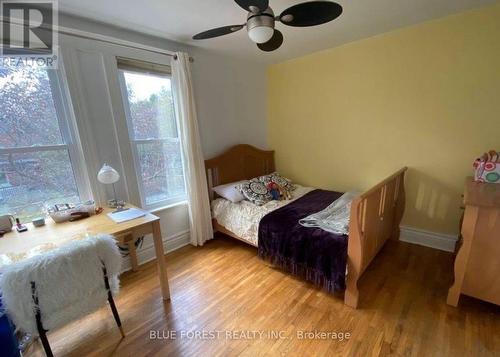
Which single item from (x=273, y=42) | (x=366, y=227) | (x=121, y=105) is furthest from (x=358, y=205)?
(x=121, y=105)

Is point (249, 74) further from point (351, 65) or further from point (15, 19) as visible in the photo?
point (15, 19)

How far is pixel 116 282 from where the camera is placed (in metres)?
1.43

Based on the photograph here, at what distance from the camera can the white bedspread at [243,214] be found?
2.31 m

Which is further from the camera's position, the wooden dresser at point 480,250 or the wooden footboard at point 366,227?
the wooden footboard at point 366,227

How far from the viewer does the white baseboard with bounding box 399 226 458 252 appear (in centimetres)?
234

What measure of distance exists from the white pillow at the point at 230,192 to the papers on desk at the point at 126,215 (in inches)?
41.4

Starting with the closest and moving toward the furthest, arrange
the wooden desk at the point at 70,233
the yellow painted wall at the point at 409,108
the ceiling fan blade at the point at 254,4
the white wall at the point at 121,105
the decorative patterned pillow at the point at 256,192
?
the ceiling fan blade at the point at 254,4 < the wooden desk at the point at 70,233 < the white wall at the point at 121,105 < the yellow painted wall at the point at 409,108 < the decorative patterned pillow at the point at 256,192

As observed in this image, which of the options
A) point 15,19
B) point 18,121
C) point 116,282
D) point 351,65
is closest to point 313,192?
point 351,65

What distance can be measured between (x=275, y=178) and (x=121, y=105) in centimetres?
191

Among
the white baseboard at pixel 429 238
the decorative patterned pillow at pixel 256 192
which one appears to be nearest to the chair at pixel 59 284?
the decorative patterned pillow at pixel 256 192

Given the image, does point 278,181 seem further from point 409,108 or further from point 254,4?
point 254,4

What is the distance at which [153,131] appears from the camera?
241 centimetres

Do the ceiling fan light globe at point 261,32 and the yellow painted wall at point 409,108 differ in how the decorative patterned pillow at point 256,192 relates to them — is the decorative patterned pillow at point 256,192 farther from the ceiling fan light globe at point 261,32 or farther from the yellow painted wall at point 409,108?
the ceiling fan light globe at point 261,32

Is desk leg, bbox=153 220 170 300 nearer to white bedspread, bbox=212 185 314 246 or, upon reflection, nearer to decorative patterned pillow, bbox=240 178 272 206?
white bedspread, bbox=212 185 314 246
